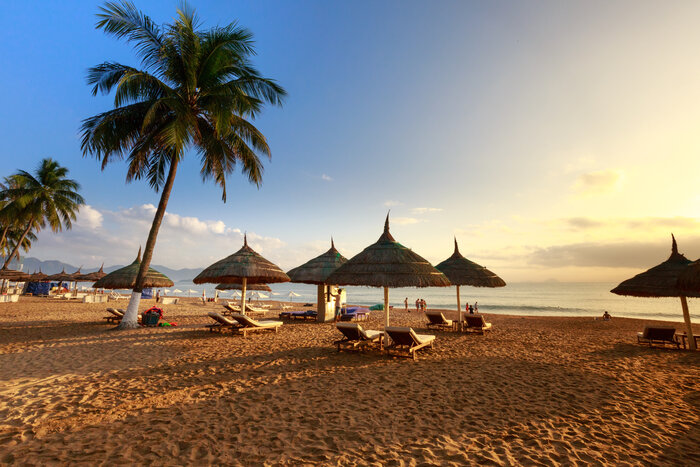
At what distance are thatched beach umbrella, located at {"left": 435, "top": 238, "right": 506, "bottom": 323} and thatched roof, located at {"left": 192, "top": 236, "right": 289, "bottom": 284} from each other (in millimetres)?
6848

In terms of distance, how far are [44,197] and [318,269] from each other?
25.2 m

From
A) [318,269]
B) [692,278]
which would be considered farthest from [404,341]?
[318,269]

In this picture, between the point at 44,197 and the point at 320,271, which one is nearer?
the point at 320,271

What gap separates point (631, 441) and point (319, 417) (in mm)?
3777

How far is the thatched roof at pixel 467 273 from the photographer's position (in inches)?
487

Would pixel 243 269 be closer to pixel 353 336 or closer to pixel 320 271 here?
pixel 320 271

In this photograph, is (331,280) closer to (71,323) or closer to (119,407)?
(119,407)

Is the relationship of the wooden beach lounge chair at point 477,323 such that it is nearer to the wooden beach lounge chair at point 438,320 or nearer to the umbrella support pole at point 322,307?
the wooden beach lounge chair at point 438,320

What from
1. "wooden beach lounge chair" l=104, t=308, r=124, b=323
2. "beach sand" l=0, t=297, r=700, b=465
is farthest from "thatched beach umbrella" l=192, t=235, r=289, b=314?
"beach sand" l=0, t=297, r=700, b=465

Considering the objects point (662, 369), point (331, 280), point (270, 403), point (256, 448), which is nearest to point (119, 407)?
point (270, 403)

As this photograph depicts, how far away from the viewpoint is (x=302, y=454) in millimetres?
3316

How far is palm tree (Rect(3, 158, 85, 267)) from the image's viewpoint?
76.4ft

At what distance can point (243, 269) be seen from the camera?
40.0 ft

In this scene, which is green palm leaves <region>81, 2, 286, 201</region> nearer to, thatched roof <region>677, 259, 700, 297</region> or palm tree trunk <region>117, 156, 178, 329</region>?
palm tree trunk <region>117, 156, 178, 329</region>
